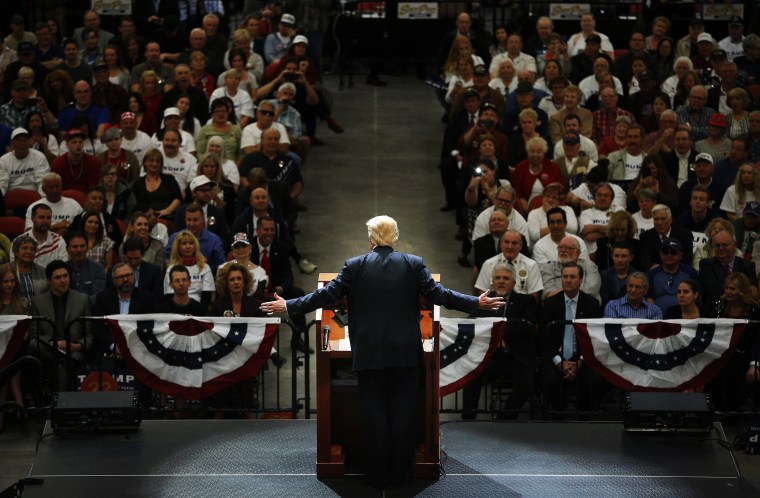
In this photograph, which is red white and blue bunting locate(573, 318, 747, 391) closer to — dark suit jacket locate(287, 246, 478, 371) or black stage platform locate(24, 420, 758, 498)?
black stage platform locate(24, 420, 758, 498)

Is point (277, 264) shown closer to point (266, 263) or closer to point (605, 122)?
point (266, 263)

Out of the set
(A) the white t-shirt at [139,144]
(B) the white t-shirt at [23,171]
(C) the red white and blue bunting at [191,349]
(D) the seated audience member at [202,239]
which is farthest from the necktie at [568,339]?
(B) the white t-shirt at [23,171]

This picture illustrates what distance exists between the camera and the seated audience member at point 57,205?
12211mm

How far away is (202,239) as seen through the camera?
1188 cm

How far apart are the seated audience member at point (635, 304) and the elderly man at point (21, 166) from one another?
570 cm

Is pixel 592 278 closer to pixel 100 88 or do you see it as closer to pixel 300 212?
pixel 300 212

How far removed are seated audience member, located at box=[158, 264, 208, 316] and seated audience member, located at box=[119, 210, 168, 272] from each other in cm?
82

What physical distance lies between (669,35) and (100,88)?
7.56m

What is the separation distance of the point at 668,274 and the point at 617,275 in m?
0.42

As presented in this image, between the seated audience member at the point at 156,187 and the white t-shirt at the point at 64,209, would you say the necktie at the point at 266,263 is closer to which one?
the seated audience member at the point at 156,187

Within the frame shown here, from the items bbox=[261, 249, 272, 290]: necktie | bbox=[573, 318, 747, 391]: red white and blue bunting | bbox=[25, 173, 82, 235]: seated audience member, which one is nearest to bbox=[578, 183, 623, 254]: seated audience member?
bbox=[573, 318, 747, 391]: red white and blue bunting

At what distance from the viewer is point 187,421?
9078mm

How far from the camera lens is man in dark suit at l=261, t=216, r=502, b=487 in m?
7.67

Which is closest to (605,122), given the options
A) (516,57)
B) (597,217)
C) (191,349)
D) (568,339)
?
(516,57)
